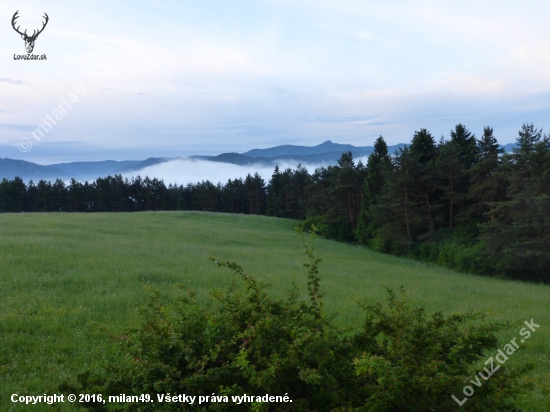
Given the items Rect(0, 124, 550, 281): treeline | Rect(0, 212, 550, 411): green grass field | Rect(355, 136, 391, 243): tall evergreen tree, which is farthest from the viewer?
Rect(355, 136, 391, 243): tall evergreen tree

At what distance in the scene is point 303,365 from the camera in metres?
3.37

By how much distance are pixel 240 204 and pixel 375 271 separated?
69218 mm

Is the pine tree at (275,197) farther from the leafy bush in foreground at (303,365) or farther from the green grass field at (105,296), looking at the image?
the leafy bush in foreground at (303,365)

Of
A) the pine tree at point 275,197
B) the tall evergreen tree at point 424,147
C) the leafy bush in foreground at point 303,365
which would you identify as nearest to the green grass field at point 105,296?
the leafy bush in foreground at point 303,365

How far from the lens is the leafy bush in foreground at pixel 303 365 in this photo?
10.2 ft

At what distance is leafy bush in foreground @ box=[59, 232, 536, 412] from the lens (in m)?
3.12

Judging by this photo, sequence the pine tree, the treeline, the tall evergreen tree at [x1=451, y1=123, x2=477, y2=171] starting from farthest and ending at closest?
the pine tree → the tall evergreen tree at [x1=451, y1=123, x2=477, y2=171] → the treeline

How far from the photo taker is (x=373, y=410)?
307 cm

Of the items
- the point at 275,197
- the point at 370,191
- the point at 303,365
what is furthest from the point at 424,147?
the point at 275,197

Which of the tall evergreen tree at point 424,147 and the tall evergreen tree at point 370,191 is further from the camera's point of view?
the tall evergreen tree at point 370,191

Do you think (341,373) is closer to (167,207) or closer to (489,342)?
(489,342)

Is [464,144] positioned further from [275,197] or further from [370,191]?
[275,197]

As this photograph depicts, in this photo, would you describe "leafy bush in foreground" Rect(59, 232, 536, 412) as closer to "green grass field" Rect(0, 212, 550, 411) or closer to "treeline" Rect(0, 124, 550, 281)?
"green grass field" Rect(0, 212, 550, 411)

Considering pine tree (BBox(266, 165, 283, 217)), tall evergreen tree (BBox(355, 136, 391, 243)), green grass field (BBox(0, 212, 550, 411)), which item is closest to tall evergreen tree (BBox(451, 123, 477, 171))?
tall evergreen tree (BBox(355, 136, 391, 243))
